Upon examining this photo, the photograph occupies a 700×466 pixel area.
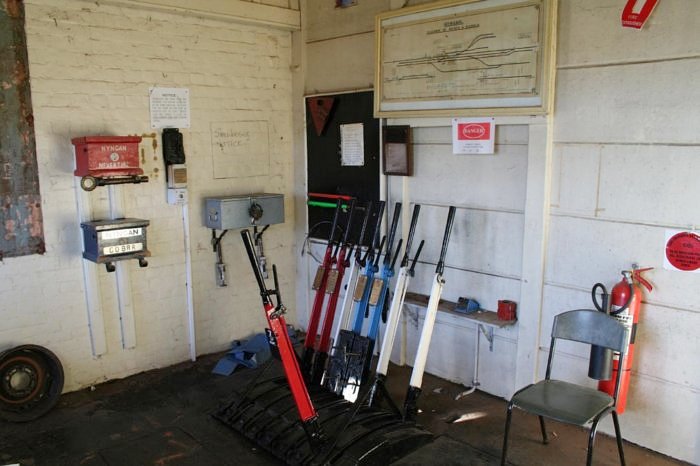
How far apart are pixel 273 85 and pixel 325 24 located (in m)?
0.58

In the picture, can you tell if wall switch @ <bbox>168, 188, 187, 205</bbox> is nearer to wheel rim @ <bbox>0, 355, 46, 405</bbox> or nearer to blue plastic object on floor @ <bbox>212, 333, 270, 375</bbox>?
blue plastic object on floor @ <bbox>212, 333, 270, 375</bbox>

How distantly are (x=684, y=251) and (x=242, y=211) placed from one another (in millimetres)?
2633

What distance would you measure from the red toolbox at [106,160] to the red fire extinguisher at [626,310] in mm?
2716

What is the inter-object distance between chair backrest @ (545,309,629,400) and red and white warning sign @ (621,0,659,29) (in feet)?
4.42

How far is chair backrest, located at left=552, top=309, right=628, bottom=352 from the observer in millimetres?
2670

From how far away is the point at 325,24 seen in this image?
4230 millimetres

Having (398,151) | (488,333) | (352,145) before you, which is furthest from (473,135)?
(488,333)

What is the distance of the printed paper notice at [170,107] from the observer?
3824 millimetres

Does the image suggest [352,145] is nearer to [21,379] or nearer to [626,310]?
[626,310]

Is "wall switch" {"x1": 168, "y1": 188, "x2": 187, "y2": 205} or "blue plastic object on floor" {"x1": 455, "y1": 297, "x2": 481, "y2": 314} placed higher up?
"wall switch" {"x1": 168, "y1": 188, "x2": 187, "y2": 205}

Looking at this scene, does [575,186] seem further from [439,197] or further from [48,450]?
[48,450]

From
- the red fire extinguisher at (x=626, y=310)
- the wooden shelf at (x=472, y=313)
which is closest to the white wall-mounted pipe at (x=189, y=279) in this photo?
the wooden shelf at (x=472, y=313)

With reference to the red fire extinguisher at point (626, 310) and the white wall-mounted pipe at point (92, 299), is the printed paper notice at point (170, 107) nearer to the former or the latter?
the white wall-mounted pipe at point (92, 299)

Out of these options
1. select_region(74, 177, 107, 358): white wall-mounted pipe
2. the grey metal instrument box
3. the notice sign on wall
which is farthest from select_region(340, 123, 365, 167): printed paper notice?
select_region(74, 177, 107, 358): white wall-mounted pipe
